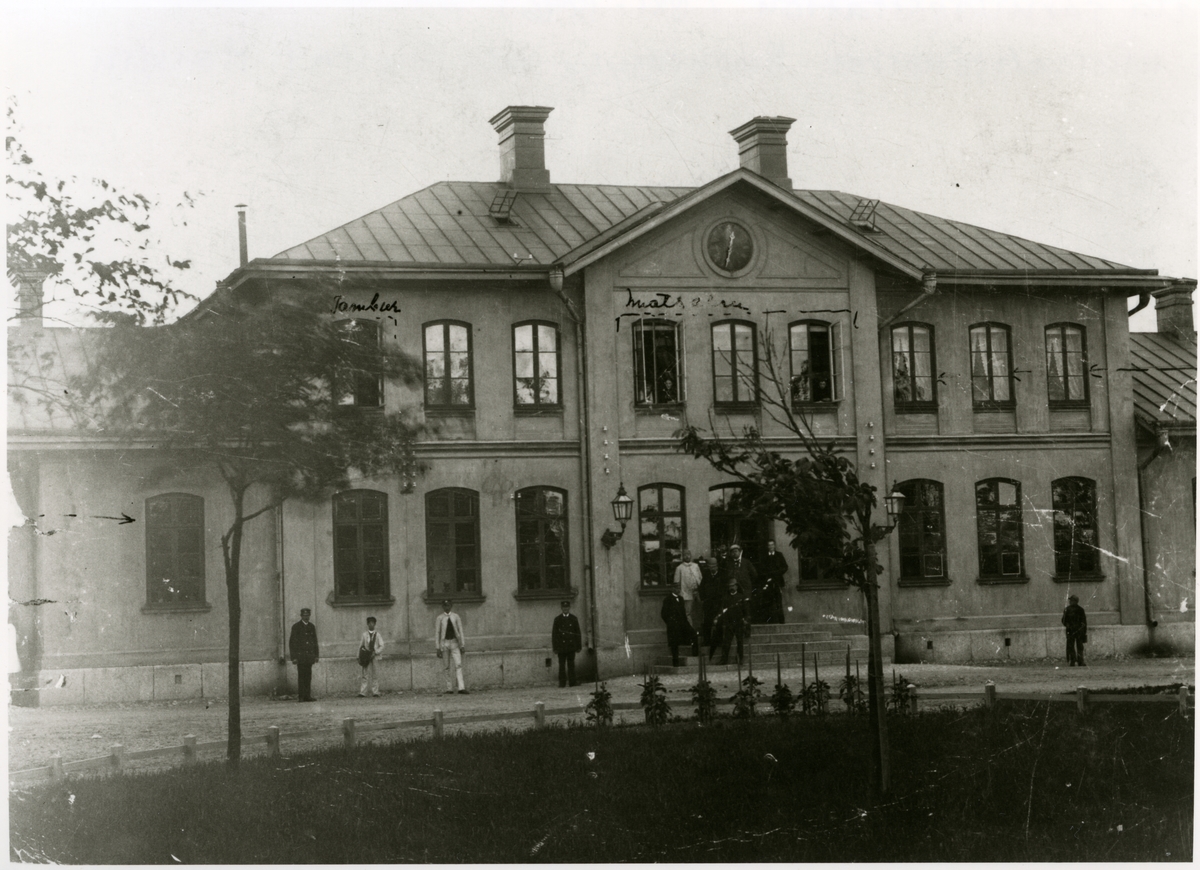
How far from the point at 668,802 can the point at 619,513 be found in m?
10.1

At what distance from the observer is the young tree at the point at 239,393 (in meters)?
14.2

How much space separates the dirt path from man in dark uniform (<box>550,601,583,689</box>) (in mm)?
339

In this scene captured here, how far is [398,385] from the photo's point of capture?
56.7ft

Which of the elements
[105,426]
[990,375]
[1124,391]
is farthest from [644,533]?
[105,426]

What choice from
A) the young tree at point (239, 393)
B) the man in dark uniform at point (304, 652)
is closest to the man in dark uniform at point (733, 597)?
the man in dark uniform at point (304, 652)

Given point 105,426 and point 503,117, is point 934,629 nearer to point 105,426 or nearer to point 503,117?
point 503,117

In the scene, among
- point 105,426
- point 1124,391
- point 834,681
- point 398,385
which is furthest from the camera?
point 1124,391

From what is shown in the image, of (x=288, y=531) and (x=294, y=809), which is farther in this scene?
(x=288, y=531)

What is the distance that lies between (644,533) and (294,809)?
11.2 m

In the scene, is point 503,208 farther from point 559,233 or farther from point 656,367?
point 656,367

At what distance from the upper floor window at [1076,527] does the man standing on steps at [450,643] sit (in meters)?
8.89

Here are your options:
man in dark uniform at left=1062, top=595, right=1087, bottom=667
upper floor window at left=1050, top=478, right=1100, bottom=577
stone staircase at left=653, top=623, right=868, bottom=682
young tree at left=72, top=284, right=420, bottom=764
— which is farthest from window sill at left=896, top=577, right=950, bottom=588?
young tree at left=72, top=284, right=420, bottom=764

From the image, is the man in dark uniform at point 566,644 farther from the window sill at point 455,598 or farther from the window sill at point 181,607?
the window sill at point 181,607

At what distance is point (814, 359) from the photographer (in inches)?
906
